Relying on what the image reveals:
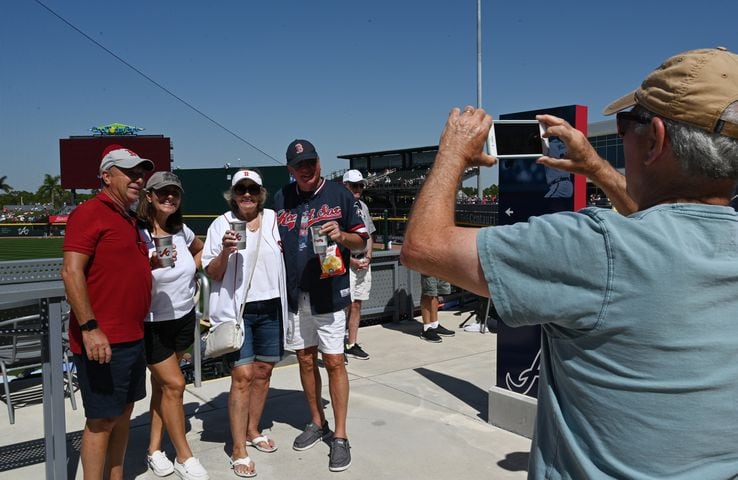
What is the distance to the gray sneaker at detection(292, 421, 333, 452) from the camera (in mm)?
4106

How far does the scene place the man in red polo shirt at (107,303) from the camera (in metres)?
2.94

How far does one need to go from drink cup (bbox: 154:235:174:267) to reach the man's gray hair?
2.87 m

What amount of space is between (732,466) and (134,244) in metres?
2.91

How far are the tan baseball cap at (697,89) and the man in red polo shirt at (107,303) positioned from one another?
2.72 m

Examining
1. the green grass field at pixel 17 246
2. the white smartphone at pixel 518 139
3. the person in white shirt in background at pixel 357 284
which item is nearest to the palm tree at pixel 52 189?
the green grass field at pixel 17 246

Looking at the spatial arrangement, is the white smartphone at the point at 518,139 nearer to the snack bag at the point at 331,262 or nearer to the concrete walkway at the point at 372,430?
the snack bag at the point at 331,262

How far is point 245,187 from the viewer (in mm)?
3912

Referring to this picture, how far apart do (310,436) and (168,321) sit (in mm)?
1353

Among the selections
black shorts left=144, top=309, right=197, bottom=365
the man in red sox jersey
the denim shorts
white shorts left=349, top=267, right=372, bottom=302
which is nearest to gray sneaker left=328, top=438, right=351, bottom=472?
the man in red sox jersey

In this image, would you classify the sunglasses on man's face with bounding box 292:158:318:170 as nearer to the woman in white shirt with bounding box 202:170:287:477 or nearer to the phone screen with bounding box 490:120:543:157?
the woman in white shirt with bounding box 202:170:287:477

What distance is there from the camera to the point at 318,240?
146 inches

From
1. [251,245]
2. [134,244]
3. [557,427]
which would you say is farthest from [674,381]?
[251,245]

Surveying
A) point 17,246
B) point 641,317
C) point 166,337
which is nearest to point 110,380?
point 166,337

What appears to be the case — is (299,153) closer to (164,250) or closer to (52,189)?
(164,250)
